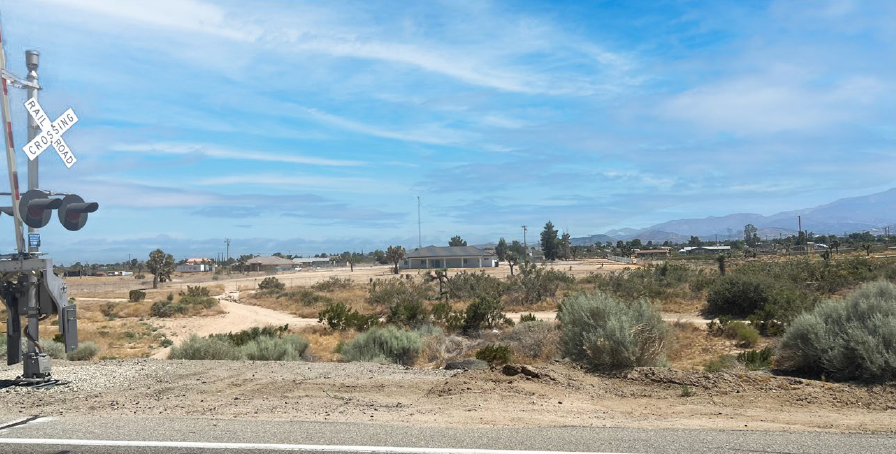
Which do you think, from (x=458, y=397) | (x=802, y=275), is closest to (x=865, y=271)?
(x=802, y=275)

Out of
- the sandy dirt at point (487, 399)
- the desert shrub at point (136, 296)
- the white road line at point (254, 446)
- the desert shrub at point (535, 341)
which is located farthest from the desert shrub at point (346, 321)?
the desert shrub at point (136, 296)

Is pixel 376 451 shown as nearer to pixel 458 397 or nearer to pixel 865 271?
pixel 458 397

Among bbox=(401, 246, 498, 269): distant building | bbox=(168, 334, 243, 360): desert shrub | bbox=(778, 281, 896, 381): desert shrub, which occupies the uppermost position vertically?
bbox=(401, 246, 498, 269): distant building

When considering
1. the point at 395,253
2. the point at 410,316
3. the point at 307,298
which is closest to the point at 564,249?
the point at 395,253

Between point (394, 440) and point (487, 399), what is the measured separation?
2.39m

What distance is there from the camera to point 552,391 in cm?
915

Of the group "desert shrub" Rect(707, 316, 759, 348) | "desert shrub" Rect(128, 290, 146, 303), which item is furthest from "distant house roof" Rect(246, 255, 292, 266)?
"desert shrub" Rect(707, 316, 759, 348)

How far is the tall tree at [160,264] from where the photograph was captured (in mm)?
73188

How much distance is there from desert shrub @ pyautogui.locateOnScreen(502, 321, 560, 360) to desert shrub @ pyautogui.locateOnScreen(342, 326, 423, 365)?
2.80m

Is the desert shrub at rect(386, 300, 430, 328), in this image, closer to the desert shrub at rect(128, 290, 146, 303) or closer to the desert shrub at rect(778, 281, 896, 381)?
the desert shrub at rect(778, 281, 896, 381)

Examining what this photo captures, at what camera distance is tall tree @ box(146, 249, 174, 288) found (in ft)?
240

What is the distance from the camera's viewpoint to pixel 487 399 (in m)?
8.69

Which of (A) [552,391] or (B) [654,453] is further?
(A) [552,391]

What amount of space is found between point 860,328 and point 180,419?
376 inches
